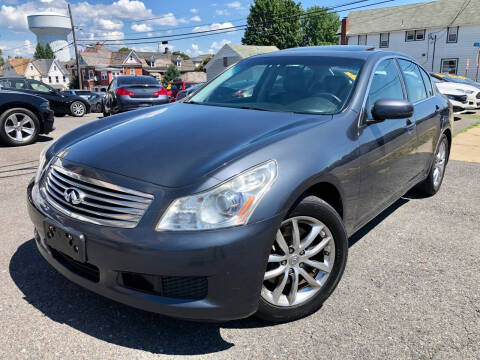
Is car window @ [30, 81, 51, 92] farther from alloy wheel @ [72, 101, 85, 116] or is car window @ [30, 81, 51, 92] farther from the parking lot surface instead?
the parking lot surface

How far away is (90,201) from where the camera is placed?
2.22m

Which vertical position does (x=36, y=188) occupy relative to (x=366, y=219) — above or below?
above

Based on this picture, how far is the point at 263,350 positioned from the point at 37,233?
5.16ft

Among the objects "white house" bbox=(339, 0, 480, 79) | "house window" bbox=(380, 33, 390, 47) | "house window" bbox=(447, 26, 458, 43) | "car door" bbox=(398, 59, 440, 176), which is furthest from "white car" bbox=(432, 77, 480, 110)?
"house window" bbox=(380, 33, 390, 47)

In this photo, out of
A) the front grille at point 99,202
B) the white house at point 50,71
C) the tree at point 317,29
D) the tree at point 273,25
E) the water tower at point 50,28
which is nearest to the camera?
the front grille at point 99,202

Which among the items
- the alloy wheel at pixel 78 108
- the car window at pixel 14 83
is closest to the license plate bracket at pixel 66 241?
the car window at pixel 14 83

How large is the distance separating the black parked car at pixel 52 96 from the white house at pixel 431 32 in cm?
3241

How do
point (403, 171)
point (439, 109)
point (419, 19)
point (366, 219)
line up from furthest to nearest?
point (419, 19)
point (439, 109)
point (403, 171)
point (366, 219)

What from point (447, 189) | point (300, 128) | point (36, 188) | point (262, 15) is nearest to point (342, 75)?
point (300, 128)

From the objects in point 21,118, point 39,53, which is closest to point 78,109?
point 21,118

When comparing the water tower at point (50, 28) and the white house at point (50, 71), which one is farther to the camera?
the water tower at point (50, 28)

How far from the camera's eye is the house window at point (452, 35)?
124ft

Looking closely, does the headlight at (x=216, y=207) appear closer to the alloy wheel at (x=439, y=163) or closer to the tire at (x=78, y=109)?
the alloy wheel at (x=439, y=163)

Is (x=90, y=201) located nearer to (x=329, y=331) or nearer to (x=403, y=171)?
(x=329, y=331)
